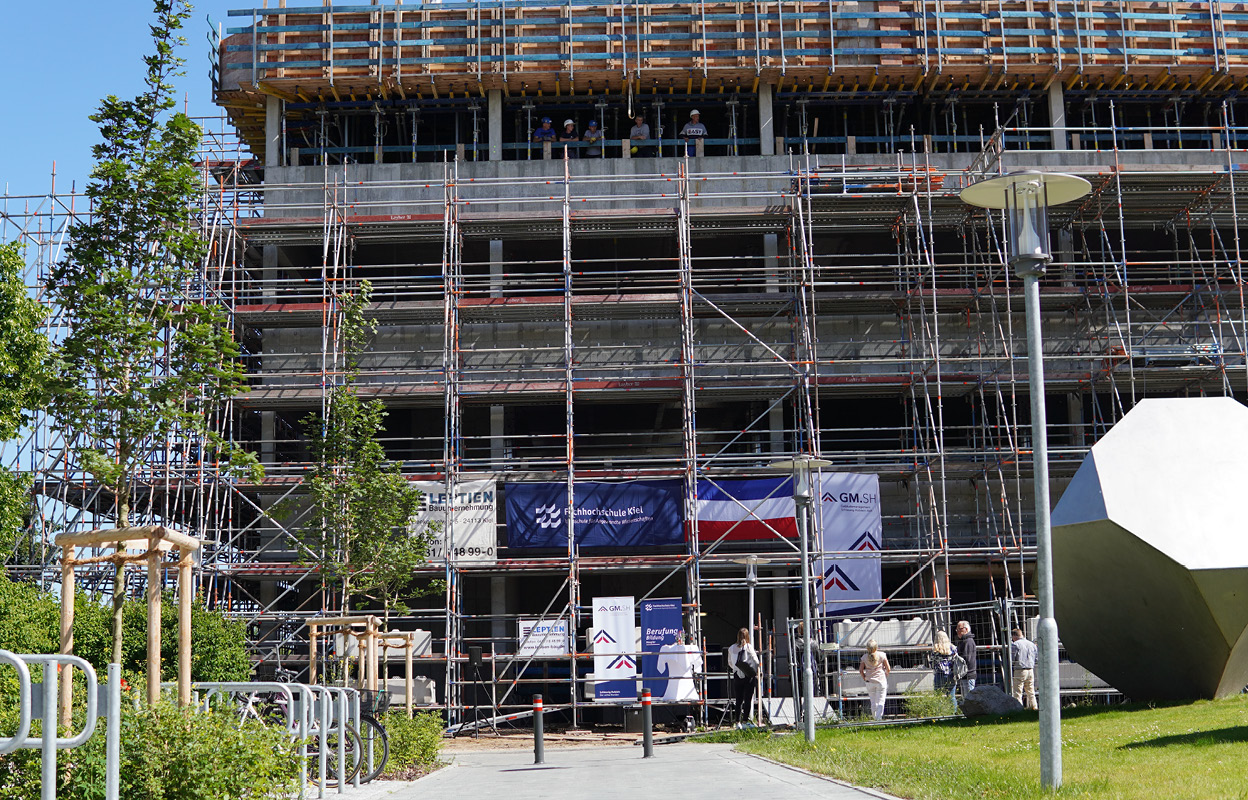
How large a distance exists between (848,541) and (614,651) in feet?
18.7

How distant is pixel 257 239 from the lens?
3116cm

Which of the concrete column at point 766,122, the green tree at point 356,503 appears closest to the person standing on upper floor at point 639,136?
the concrete column at point 766,122

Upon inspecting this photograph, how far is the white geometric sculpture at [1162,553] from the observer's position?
16172mm

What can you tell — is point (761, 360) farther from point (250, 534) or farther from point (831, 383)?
point (250, 534)

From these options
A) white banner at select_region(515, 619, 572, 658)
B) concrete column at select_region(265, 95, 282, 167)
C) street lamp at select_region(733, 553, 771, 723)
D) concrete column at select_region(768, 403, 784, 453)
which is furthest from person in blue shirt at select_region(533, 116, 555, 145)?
white banner at select_region(515, 619, 572, 658)

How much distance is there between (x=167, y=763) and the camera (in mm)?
9070

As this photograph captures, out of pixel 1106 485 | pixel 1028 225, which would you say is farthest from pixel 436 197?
pixel 1028 225

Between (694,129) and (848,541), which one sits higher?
(694,129)

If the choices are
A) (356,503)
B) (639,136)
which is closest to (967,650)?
(356,503)

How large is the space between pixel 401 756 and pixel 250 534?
51.8ft

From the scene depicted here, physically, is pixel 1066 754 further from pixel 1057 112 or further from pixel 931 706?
pixel 1057 112

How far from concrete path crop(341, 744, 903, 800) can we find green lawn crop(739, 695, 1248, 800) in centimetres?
48

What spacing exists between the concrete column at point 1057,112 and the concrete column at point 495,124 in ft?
44.0

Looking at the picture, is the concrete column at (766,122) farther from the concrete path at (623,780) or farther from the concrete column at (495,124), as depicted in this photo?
the concrete path at (623,780)
